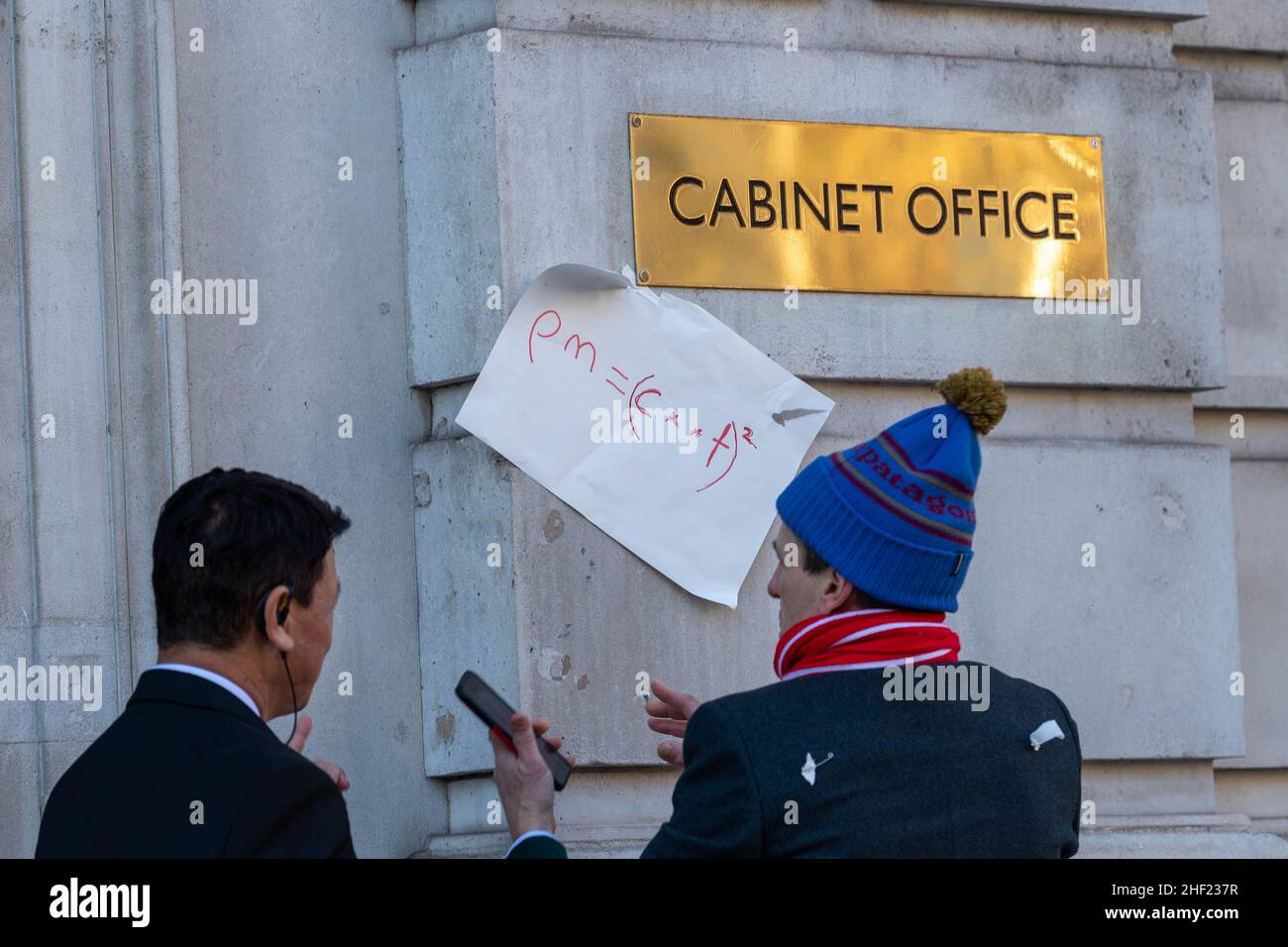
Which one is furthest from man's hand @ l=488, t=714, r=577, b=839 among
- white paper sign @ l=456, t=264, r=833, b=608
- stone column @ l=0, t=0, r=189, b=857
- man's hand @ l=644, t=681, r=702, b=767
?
stone column @ l=0, t=0, r=189, b=857

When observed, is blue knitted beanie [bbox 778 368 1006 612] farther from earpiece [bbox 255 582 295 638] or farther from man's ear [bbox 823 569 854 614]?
earpiece [bbox 255 582 295 638]

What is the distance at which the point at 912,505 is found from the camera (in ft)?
10.7

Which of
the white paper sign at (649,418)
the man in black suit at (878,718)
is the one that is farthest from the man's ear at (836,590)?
the white paper sign at (649,418)

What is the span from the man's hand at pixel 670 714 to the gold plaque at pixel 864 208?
919 millimetres

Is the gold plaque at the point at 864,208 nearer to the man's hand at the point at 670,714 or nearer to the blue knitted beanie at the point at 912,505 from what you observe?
the man's hand at the point at 670,714

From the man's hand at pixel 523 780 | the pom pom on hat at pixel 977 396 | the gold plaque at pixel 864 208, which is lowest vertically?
the man's hand at pixel 523 780

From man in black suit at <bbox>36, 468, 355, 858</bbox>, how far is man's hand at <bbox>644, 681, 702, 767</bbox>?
2.58 feet

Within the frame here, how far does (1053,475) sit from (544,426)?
117 centimetres

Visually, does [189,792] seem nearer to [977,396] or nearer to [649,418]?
[977,396]

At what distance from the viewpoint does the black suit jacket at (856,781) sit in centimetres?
300

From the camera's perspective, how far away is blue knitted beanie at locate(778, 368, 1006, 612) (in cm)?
323

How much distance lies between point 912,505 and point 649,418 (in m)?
1.03
